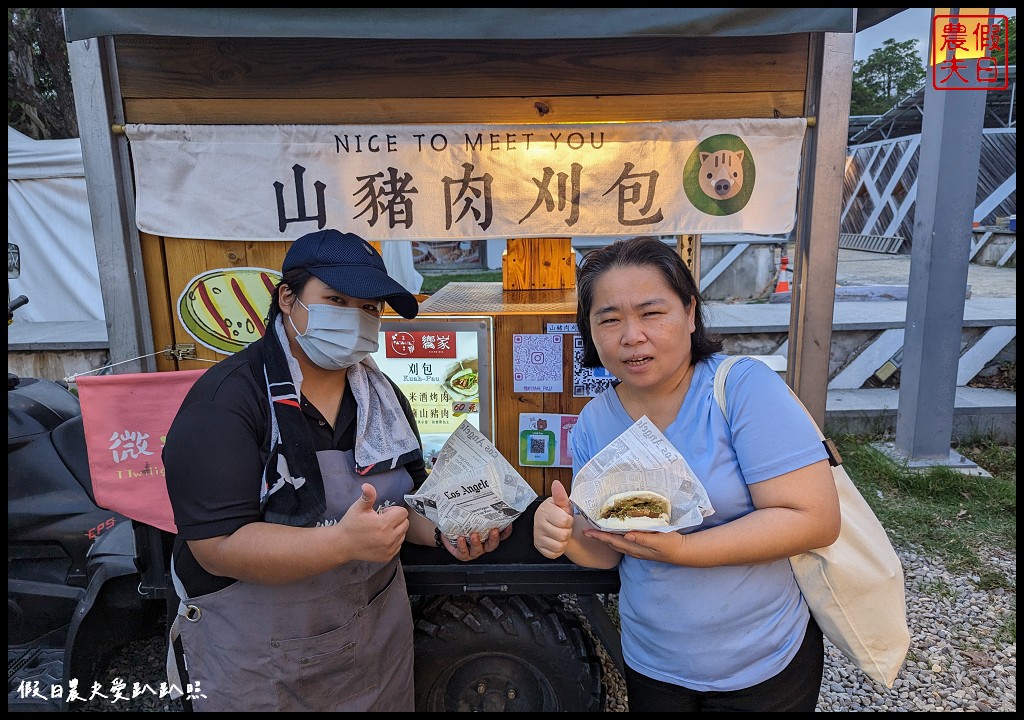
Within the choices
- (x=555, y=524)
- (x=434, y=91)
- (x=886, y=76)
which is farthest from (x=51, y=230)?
(x=886, y=76)

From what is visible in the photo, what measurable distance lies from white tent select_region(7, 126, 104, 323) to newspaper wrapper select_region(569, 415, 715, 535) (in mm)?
9559

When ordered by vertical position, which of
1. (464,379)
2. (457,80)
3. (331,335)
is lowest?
(464,379)

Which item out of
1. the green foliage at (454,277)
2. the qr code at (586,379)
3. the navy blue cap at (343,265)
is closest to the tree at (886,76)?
the green foliage at (454,277)

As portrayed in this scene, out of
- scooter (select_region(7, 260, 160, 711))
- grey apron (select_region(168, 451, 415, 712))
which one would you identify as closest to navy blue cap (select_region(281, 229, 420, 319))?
grey apron (select_region(168, 451, 415, 712))

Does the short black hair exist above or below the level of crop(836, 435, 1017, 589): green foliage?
above

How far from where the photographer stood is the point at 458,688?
272 centimetres

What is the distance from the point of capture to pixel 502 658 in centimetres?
270

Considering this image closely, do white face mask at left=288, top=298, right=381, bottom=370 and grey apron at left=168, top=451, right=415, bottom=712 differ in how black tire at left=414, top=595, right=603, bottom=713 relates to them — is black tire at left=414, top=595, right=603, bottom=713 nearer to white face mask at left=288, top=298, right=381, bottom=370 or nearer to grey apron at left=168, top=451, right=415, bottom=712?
grey apron at left=168, top=451, right=415, bottom=712

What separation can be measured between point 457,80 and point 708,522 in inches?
88.8

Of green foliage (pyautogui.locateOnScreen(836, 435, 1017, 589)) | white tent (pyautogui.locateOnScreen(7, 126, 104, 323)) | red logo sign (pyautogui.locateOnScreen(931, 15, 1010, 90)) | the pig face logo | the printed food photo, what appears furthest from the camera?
white tent (pyautogui.locateOnScreen(7, 126, 104, 323))

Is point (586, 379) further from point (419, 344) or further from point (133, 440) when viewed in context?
point (133, 440)

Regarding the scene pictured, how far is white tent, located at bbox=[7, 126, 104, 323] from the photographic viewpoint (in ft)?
28.5

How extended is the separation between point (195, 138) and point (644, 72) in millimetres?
2128

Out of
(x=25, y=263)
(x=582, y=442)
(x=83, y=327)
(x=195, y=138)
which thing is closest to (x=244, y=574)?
(x=582, y=442)
